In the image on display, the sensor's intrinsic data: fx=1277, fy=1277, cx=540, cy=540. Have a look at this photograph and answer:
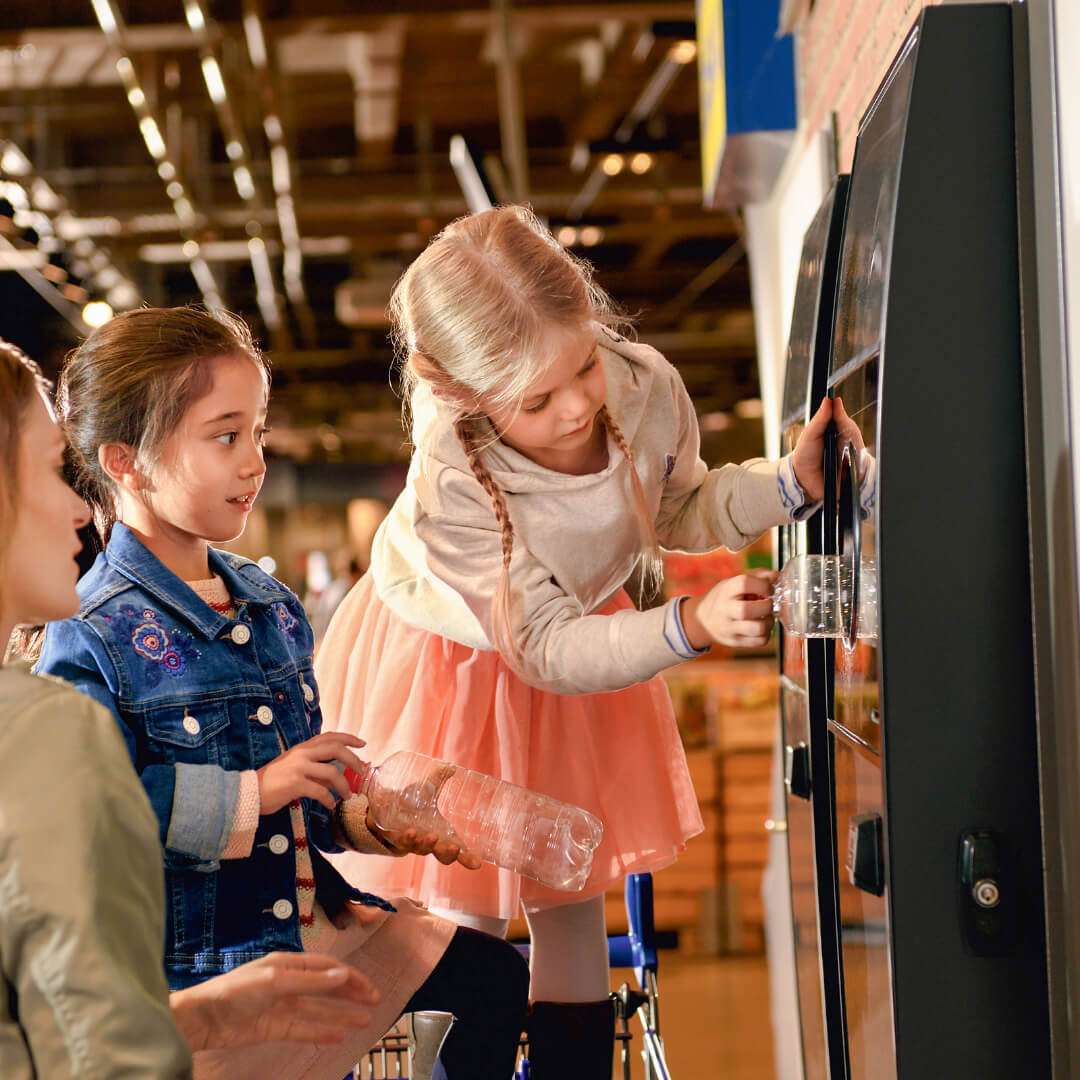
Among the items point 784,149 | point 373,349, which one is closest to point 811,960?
point 784,149

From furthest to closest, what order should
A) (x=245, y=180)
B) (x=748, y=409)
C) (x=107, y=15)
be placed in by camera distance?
1. (x=748, y=409)
2. (x=245, y=180)
3. (x=107, y=15)

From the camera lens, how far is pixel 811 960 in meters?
1.77

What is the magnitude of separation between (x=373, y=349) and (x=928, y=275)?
13408mm

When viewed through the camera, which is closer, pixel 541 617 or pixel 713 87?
pixel 541 617

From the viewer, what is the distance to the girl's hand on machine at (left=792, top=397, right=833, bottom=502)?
1.51 metres

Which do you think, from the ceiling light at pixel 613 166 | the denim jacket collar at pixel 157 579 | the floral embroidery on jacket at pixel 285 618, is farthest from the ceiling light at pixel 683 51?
the denim jacket collar at pixel 157 579

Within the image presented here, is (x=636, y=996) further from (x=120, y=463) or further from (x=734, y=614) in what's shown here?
(x=120, y=463)

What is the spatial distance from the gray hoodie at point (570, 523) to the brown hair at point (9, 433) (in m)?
0.68

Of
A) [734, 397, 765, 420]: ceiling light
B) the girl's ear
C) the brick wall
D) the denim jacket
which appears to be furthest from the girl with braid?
[734, 397, 765, 420]: ceiling light

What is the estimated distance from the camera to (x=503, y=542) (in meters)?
1.62

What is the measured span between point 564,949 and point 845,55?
1.73m

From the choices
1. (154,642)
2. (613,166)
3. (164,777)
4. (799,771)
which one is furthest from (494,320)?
(613,166)

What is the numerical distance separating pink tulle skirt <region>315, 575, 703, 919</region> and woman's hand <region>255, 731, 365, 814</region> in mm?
353

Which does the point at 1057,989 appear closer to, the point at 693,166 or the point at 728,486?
the point at 728,486
